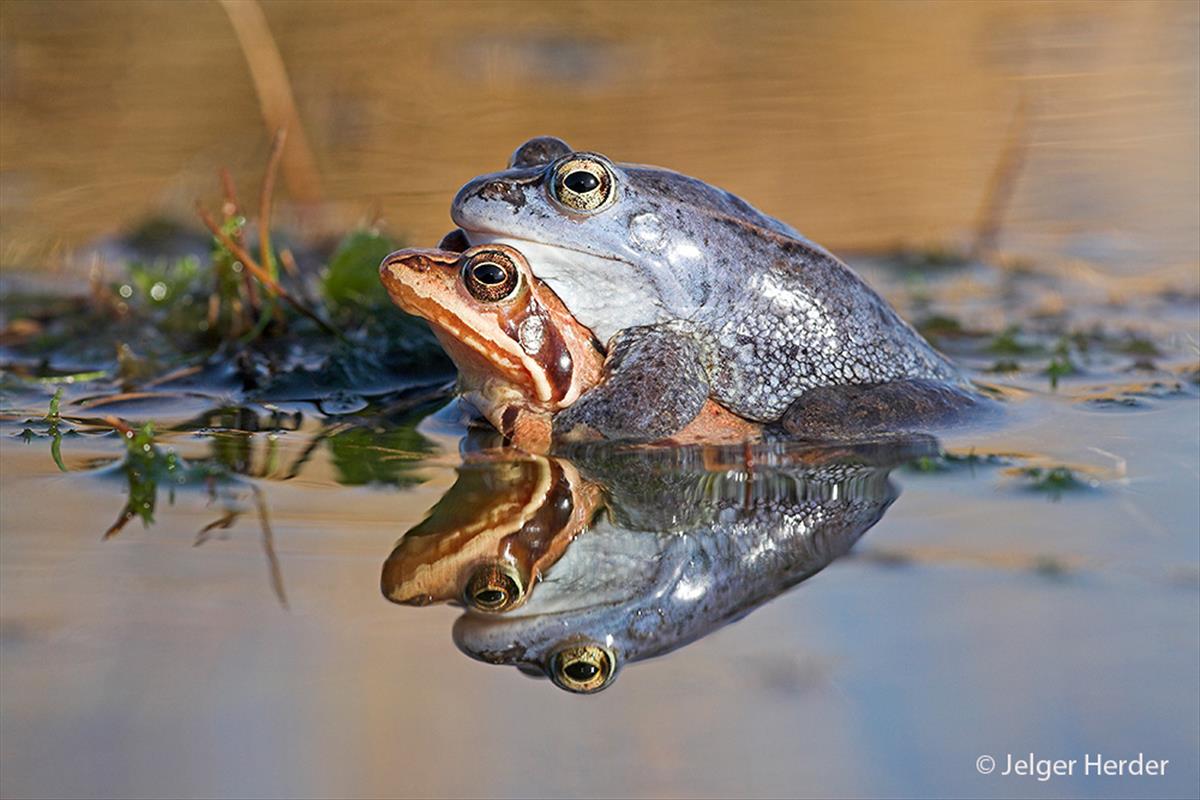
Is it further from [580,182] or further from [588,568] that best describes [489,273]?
[588,568]

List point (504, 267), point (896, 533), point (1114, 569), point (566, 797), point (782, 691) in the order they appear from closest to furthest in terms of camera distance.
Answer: point (566, 797), point (782, 691), point (1114, 569), point (896, 533), point (504, 267)

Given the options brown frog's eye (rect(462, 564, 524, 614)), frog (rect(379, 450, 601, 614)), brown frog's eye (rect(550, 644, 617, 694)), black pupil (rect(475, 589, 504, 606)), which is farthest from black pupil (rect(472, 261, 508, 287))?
brown frog's eye (rect(550, 644, 617, 694))

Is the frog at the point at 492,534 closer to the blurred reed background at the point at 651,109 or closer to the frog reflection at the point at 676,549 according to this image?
the frog reflection at the point at 676,549

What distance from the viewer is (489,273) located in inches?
180

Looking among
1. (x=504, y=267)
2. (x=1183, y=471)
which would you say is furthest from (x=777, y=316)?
(x=1183, y=471)

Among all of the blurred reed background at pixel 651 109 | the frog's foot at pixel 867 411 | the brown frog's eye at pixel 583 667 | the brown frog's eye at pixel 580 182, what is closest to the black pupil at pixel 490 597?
the brown frog's eye at pixel 583 667

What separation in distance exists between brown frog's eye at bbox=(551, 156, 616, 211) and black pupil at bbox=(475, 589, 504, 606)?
1.50 m

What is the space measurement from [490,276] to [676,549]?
1172 mm

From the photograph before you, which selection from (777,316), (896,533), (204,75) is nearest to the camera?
(896,533)

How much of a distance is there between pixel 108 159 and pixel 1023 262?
6383 millimetres

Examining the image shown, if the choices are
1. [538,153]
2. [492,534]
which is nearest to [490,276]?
[538,153]

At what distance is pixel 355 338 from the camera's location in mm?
6086

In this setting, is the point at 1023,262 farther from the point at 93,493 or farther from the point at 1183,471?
the point at 93,493

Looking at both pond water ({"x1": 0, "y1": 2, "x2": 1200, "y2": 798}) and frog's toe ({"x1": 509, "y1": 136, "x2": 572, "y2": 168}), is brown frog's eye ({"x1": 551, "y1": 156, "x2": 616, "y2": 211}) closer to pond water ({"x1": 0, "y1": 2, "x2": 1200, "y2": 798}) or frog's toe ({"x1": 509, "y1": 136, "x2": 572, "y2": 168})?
frog's toe ({"x1": 509, "y1": 136, "x2": 572, "y2": 168})
